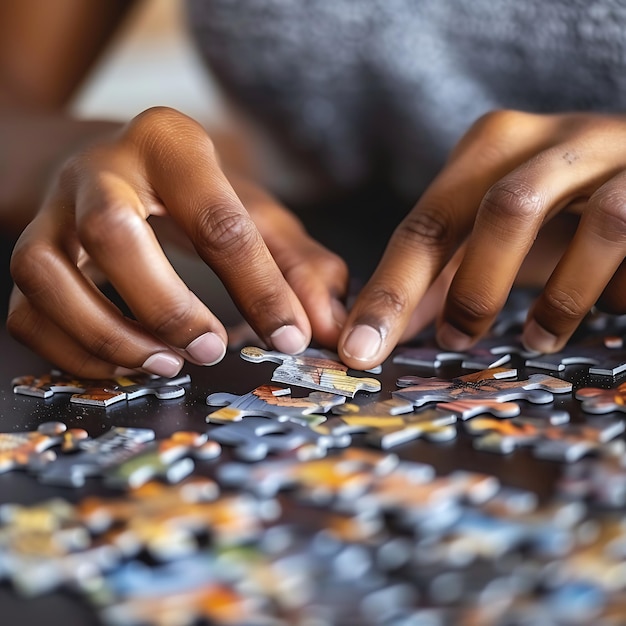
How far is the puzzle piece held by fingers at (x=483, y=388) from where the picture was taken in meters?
0.91

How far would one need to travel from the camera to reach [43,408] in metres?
0.96

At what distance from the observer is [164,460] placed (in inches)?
30.1

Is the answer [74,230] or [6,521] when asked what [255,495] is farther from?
[74,230]

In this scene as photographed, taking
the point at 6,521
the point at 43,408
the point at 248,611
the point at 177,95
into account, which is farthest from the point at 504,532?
the point at 177,95

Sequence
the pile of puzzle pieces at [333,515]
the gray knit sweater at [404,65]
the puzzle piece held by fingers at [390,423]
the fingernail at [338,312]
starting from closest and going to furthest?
1. the pile of puzzle pieces at [333,515]
2. the puzzle piece held by fingers at [390,423]
3. the fingernail at [338,312]
4. the gray knit sweater at [404,65]

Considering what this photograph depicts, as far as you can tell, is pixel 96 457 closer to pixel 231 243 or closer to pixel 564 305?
pixel 231 243

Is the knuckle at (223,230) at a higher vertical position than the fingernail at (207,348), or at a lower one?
higher

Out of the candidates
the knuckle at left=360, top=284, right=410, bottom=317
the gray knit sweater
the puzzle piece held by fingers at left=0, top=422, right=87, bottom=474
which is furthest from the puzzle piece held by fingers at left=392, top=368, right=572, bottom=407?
the gray knit sweater

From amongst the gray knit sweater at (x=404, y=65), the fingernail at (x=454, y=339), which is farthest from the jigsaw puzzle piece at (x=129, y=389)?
the gray knit sweater at (x=404, y=65)

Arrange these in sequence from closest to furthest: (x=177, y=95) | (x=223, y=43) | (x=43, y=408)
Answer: (x=43, y=408)
(x=223, y=43)
(x=177, y=95)

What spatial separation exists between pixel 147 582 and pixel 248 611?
0.26ft

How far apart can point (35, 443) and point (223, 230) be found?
0.33m

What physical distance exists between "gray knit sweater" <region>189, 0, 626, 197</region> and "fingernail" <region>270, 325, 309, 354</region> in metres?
0.99

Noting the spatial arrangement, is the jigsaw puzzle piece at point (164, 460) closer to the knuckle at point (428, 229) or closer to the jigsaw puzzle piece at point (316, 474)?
the jigsaw puzzle piece at point (316, 474)
